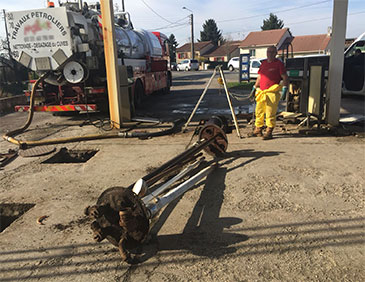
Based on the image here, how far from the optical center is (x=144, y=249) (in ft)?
9.33

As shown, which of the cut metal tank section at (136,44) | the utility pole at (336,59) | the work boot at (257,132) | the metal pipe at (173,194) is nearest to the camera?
the metal pipe at (173,194)

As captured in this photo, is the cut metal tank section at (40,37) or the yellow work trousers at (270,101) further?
the cut metal tank section at (40,37)

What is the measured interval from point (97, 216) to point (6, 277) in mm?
907

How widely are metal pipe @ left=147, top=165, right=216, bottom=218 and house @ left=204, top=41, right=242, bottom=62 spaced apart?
70.8 meters

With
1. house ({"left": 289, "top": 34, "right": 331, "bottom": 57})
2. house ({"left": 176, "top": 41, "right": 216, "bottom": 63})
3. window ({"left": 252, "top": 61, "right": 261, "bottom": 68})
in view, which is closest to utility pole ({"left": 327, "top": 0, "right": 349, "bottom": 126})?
window ({"left": 252, "top": 61, "right": 261, "bottom": 68})

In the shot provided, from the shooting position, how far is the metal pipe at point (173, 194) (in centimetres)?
287

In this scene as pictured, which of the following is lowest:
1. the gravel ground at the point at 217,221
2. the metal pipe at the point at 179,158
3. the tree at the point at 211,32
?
the gravel ground at the point at 217,221

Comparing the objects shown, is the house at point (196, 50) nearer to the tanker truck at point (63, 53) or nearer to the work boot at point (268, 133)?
the tanker truck at point (63, 53)

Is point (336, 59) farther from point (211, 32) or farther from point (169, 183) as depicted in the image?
point (211, 32)

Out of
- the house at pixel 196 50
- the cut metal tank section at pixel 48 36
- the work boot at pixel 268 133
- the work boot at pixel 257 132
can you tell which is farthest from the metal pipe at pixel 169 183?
the house at pixel 196 50

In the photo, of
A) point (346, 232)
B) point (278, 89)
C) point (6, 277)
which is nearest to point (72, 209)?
point (6, 277)

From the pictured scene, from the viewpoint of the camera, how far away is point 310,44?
50562mm

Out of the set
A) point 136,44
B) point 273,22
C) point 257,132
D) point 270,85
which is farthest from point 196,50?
point 270,85

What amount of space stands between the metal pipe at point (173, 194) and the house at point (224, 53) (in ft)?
232
